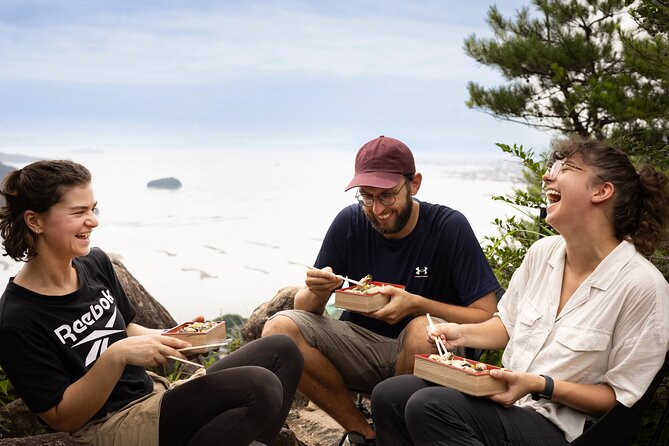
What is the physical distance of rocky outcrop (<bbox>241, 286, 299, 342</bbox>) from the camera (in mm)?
4723

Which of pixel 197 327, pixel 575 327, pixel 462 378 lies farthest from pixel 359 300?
pixel 575 327

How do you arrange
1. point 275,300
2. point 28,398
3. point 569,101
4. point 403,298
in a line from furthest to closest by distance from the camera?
point 569,101
point 275,300
point 403,298
point 28,398

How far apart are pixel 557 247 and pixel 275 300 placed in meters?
2.44

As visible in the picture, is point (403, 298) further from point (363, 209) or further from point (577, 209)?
point (577, 209)

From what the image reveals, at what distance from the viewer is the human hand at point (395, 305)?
3055 millimetres

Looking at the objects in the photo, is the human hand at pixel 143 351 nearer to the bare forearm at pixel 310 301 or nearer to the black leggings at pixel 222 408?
the black leggings at pixel 222 408

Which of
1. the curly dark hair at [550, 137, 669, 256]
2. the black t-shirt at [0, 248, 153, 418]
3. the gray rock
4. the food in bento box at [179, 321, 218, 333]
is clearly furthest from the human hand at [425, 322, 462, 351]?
the gray rock

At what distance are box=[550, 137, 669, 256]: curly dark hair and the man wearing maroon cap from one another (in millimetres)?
824

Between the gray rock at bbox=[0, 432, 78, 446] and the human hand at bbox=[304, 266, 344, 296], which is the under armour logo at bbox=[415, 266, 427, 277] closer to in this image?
the human hand at bbox=[304, 266, 344, 296]

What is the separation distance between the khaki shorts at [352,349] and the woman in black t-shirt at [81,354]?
0.60m

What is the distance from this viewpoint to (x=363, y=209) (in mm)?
3295

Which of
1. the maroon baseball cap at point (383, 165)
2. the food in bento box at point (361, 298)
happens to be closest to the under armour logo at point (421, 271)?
the food in bento box at point (361, 298)

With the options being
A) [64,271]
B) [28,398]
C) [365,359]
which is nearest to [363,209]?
[365,359]

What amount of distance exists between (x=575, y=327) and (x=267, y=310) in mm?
2645
